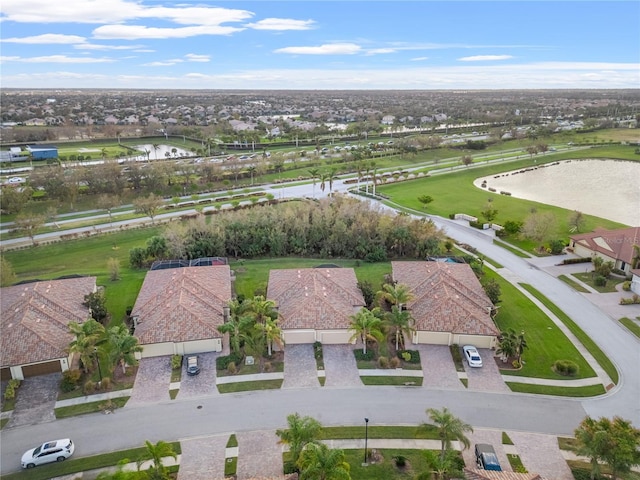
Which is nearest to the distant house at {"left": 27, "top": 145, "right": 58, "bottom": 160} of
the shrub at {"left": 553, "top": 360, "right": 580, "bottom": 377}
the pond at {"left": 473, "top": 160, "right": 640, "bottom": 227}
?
the pond at {"left": 473, "top": 160, "right": 640, "bottom": 227}

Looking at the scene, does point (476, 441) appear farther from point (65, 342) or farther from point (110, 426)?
point (65, 342)

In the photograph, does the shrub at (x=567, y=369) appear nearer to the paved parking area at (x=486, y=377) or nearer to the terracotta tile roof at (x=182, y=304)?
the paved parking area at (x=486, y=377)

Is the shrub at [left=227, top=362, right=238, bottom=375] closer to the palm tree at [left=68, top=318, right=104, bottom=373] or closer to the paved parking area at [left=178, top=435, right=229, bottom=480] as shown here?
the paved parking area at [left=178, top=435, right=229, bottom=480]

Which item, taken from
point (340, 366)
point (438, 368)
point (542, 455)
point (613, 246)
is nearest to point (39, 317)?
point (340, 366)

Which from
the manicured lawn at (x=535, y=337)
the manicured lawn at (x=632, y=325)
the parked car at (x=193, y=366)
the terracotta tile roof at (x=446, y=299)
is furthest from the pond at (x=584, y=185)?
the parked car at (x=193, y=366)

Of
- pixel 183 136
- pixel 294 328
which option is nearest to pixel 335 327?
pixel 294 328

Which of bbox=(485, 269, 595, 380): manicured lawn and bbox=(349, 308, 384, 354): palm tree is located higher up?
bbox=(349, 308, 384, 354): palm tree

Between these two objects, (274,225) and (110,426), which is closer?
(110,426)
